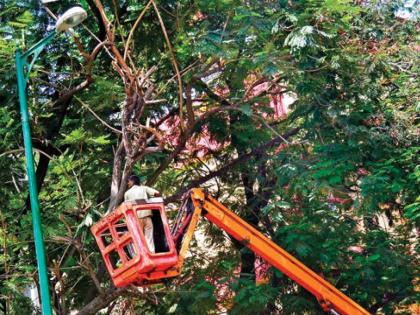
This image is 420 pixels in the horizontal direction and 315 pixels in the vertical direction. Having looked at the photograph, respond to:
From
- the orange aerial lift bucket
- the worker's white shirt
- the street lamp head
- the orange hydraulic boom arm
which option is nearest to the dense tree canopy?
the worker's white shirt

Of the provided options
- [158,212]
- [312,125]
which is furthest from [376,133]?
[158,212]

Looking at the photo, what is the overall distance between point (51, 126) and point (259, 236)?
16.5 ft

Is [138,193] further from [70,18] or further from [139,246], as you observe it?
[70,18]

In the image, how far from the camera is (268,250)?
40.6 feet

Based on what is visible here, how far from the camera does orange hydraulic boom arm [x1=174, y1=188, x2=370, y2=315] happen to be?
1170 cm

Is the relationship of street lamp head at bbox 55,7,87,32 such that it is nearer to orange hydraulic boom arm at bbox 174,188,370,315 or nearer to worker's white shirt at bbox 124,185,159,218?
worker's white shirt at bbox 124,185,159,218

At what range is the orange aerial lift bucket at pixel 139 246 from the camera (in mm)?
9773

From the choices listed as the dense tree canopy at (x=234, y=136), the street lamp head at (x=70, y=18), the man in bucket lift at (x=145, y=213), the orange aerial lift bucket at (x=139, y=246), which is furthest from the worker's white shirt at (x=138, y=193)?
the street lamp head at (x=70, y=18)

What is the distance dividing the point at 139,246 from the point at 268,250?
3.34 metres

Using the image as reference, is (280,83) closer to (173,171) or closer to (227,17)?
(227,17)

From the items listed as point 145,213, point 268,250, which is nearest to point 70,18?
point 145,213

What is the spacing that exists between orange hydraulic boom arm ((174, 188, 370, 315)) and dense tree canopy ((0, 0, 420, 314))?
1265mm

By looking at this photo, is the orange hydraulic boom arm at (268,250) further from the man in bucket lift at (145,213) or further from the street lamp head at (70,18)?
the street lamp head at (70,18)

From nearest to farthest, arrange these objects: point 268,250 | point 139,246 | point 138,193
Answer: point 139,246 → point 138,193 → point 268,250
